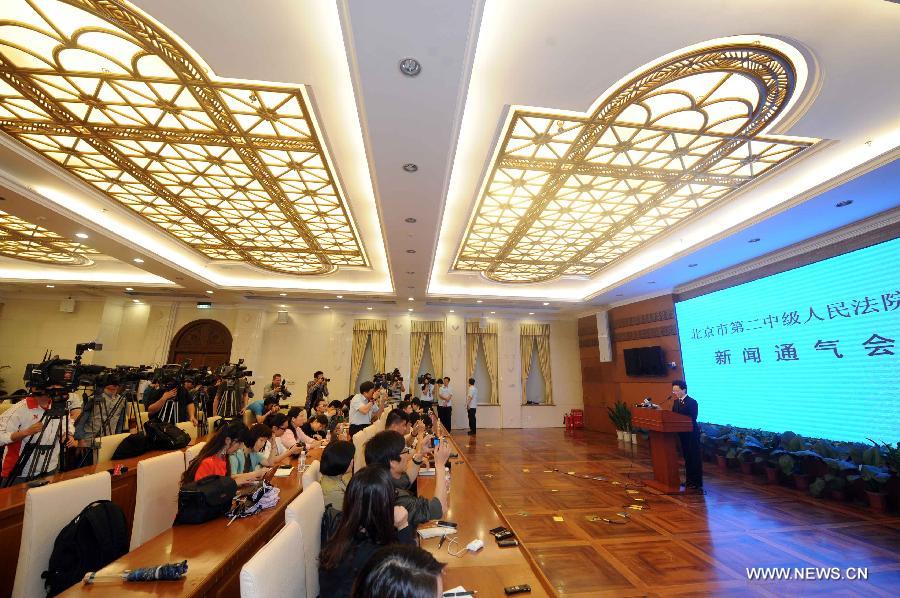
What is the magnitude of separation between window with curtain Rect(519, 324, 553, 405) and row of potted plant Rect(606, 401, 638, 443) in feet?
8.09

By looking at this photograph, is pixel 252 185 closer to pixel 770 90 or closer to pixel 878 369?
pixel 770 90

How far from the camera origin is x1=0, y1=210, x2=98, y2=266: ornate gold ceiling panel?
5.69 meters

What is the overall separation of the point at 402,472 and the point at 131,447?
298cm

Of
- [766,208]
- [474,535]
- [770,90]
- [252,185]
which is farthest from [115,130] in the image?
[766,208]

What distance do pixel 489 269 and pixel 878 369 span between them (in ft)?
18.3

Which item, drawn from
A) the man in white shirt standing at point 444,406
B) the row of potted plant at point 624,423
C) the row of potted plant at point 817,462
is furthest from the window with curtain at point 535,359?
the row of potted plant at point 817,462

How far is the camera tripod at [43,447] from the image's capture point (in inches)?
118

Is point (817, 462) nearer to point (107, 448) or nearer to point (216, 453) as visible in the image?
point (216, 453)

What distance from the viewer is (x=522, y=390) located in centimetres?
1074

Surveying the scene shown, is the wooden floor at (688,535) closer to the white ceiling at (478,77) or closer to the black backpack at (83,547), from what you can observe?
the black backpack at (83,547)

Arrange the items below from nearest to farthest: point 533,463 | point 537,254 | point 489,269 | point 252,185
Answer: point 252,185 → point 533,463 → point 537,254 → point 489,269

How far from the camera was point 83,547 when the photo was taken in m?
1.79

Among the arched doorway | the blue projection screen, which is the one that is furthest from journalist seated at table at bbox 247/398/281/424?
the blue projection screen

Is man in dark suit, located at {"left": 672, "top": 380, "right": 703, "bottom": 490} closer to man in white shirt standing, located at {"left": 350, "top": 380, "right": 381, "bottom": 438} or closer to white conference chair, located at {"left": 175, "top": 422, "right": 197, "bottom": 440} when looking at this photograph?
man in white shirt standing, located at {"left": 350, "top": 380, "right": 381, "bottom": 438}
